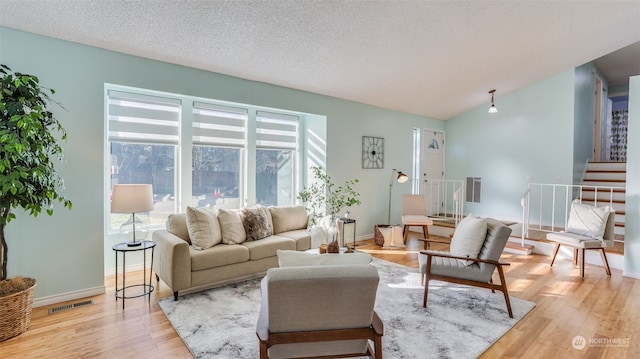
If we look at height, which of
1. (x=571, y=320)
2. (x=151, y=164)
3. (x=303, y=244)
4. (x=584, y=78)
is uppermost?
(x=584, y=78)

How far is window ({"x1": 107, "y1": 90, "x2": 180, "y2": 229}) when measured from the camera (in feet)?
12.9

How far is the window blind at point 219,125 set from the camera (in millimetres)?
4543

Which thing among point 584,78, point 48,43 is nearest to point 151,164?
point 48,43

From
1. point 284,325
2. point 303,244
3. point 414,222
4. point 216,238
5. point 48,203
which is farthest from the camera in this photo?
point 414,222

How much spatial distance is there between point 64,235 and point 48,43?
1908mm

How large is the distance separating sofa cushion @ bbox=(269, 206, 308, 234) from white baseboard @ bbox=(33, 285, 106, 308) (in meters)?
2.09

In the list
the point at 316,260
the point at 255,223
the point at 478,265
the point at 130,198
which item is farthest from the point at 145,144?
the point at 478,265

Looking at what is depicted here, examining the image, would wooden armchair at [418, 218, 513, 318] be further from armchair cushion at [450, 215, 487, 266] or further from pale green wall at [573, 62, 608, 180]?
pale green wall at [573, 62, 608, 180]

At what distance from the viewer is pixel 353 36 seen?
375 centimetres

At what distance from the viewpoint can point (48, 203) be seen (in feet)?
8.93

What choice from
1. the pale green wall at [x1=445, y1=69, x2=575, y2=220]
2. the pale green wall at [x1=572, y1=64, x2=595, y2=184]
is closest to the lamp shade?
the pale green wall at [x1=445, y1=69, x2=575, y2=220]

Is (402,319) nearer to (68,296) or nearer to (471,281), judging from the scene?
(471,281)

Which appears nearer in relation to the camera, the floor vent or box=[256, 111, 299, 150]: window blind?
the floor vent

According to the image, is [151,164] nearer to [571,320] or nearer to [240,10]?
[240,10]
